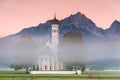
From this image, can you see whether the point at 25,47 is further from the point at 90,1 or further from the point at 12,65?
the point at 90,1

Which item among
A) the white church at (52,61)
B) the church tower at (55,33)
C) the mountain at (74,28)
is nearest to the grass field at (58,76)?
the white church at (52,61)

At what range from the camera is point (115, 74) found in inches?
714

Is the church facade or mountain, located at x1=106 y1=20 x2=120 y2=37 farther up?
mountain, located at x1=106 y1=20 x2=120 y2=37

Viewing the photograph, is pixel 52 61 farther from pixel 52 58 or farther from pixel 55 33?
pixel 55 33

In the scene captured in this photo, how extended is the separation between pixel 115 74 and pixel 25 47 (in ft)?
6.11

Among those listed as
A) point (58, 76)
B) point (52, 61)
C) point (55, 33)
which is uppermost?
point (55, 33)

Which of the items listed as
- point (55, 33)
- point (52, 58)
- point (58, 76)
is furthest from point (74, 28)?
point (58, 76)

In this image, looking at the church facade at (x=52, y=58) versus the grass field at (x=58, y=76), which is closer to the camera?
the grass field at (x=58, y=76)

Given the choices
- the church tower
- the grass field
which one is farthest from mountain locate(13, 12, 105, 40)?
the grass field

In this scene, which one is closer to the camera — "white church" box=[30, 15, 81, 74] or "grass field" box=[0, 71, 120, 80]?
"grass field" box=[0, 71, 120, 80]

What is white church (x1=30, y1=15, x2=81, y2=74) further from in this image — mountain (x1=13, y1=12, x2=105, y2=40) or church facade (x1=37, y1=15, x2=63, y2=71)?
mountain (x1=13, y1=12, x2=105, y2=40)

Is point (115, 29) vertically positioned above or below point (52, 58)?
above

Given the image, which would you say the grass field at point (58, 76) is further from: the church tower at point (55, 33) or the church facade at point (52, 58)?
the church tower at point (55, 33)

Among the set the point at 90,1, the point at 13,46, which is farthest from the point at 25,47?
the point at 90,1
